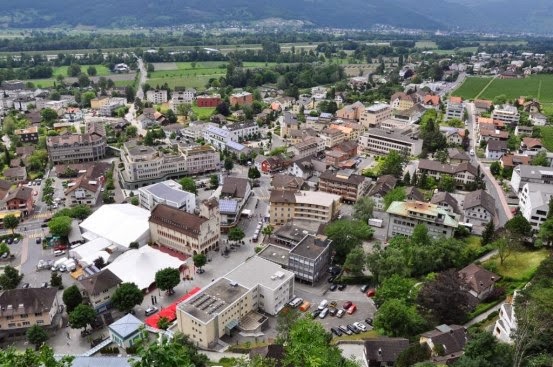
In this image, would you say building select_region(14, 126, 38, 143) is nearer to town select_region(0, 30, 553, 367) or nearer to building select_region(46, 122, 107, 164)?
town select_region(0, 30, 553, 367)

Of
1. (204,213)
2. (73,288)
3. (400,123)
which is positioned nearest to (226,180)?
(204,213)

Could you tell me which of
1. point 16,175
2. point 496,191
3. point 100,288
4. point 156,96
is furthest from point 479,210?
point 156,96

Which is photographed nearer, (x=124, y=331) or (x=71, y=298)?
(x=124, y=331)

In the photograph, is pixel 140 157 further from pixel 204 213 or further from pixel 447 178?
pixel 447 178

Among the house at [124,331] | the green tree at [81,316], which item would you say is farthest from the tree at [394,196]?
the green tree at [81,316]

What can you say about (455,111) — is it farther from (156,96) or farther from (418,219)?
(156,96)
